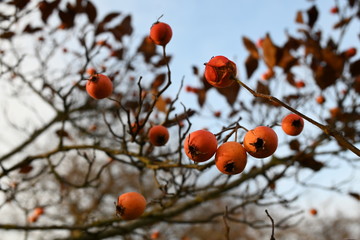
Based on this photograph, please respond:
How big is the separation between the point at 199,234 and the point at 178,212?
46.6ft

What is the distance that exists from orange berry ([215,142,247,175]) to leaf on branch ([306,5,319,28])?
2685mm

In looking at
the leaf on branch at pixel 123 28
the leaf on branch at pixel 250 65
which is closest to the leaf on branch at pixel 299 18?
the leaf on branch at pixel 250 65

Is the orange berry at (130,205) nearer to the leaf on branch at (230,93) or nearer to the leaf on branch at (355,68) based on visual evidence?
the leaf on branch at (230,93)

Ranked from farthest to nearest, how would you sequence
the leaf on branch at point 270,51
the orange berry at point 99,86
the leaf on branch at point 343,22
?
1. the leaf on branch at point 343,22
2. the leaf on branch at point 270,51
3. the orange berry at point 99,86

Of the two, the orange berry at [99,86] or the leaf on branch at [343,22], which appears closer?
the orange berry at [99,86]

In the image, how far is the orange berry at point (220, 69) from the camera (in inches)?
40.5

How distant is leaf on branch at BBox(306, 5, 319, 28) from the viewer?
10.0 ft

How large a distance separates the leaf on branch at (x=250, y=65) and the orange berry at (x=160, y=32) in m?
1.42

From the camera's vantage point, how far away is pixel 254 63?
8.41ft

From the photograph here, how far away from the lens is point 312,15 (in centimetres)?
308

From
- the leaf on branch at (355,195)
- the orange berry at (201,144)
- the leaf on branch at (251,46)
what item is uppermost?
the leaf on branch at (251,46)

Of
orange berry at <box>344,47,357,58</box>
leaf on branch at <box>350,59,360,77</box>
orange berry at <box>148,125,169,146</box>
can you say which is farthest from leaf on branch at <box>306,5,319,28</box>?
orange berry at <box>148,125,169,146</box>

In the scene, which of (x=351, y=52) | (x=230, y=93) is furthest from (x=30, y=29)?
(x=351, y=52)

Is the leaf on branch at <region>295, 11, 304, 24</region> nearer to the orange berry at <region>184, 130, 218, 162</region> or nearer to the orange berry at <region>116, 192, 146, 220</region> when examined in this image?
the orange berry at <region>184, 130, 218, 162</region>
